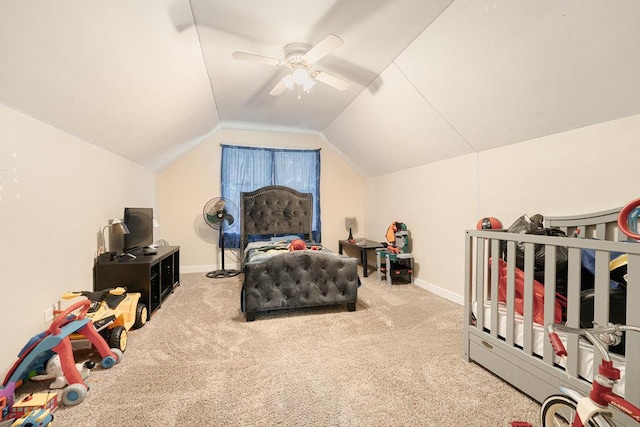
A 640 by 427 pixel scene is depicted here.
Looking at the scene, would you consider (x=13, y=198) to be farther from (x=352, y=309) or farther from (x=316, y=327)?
(x=352, y=309)

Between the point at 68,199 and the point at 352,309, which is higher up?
the point at 68,199

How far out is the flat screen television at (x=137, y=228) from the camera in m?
3.24

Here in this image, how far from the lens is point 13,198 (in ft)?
5.83

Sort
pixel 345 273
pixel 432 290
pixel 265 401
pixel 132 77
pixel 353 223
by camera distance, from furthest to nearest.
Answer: pixel 353 223 → pixel 432 290 → pixel 345 273 → pixel 132 77 → pixel 265 401

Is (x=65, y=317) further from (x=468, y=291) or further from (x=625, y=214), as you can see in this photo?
(x=625, y=214)

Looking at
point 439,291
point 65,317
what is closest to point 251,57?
point 65,317

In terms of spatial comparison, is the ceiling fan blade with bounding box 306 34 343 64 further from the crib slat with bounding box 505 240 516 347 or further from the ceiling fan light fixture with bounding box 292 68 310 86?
the crib slat with bounding box 505 240 516 347

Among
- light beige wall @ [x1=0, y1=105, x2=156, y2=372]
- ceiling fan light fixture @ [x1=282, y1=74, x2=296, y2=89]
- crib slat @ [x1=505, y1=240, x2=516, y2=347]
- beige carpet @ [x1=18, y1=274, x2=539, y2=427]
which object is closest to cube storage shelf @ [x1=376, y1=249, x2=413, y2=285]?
beige carpet @ [x1=18, y1=274, x2=539, y2=427]

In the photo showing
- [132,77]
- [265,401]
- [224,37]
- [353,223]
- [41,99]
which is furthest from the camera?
[353,223]

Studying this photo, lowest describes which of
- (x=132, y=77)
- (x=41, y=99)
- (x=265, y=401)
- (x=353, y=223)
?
(x=265, y=401)

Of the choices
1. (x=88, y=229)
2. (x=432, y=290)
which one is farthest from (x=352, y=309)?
(x=88, y=229)

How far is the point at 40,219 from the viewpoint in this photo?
6.63ft

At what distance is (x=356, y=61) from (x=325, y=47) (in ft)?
2.68

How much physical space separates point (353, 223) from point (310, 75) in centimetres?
344
